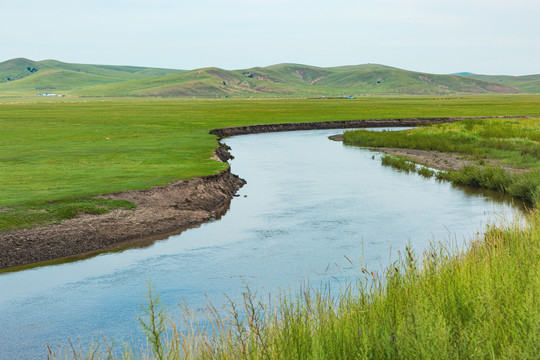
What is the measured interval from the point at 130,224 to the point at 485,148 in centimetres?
3237

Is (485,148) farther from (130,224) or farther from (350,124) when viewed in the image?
(350,124)

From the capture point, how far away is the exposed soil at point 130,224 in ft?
58.6

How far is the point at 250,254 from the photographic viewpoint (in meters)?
17.9

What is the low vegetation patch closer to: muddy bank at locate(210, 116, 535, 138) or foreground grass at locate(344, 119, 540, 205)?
foreground grass at locate(344, 119, 540, 205)

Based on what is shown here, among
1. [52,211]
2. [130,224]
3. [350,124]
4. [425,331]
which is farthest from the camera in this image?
[350,124]

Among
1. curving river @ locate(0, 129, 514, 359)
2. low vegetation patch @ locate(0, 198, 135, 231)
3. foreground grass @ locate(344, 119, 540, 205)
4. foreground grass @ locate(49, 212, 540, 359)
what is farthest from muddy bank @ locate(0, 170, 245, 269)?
foreground grass @ locate(344, 119, 540, 205)

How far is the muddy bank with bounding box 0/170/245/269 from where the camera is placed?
703 inches

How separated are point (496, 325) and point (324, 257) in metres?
11.0

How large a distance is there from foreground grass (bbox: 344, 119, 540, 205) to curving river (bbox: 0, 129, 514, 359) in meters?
1.75

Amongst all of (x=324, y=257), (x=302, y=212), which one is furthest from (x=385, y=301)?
(x=302, y=212)

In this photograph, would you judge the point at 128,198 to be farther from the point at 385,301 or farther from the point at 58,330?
the point at 385,301

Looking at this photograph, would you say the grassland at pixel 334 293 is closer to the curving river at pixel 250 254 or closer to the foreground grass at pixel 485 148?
the foreground grass at pixel 485 148

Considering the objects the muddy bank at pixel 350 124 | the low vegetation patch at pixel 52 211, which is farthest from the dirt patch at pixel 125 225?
the muddy bank at pixel 350 124

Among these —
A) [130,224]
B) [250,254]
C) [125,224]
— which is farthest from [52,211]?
[250,254]
